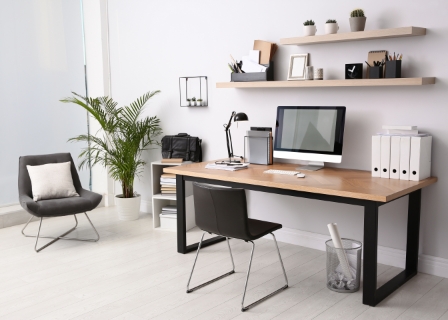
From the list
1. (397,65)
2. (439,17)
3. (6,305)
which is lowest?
(6,305)

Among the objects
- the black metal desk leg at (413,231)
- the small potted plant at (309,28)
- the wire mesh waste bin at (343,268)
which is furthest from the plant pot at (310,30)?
the wire mesh waste bin at (343,268)

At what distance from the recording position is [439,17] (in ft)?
11.1

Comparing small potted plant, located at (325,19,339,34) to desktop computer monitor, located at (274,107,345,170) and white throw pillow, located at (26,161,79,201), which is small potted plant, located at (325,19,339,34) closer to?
desktop computer monitor, located at (274,107,345,170)

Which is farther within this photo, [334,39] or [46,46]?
[46,46]

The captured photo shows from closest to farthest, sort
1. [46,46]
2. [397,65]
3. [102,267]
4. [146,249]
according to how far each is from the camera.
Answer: [397,65] < [102,267] < [146,249] < [46,46]

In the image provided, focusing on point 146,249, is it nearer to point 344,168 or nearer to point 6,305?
point 6,305

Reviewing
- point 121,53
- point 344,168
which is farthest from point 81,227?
point 344,168

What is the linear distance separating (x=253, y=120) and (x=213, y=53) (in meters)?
0.76

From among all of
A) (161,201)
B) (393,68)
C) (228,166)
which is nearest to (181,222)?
(228,166)

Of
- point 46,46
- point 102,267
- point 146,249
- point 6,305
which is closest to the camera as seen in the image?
point 6,305

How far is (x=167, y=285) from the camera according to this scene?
3.44 m

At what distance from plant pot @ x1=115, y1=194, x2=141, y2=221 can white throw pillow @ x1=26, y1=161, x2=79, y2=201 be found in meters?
0.59

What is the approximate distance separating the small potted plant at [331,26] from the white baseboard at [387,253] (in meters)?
1.62

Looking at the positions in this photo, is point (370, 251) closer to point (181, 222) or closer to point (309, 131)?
point (309, 131)
